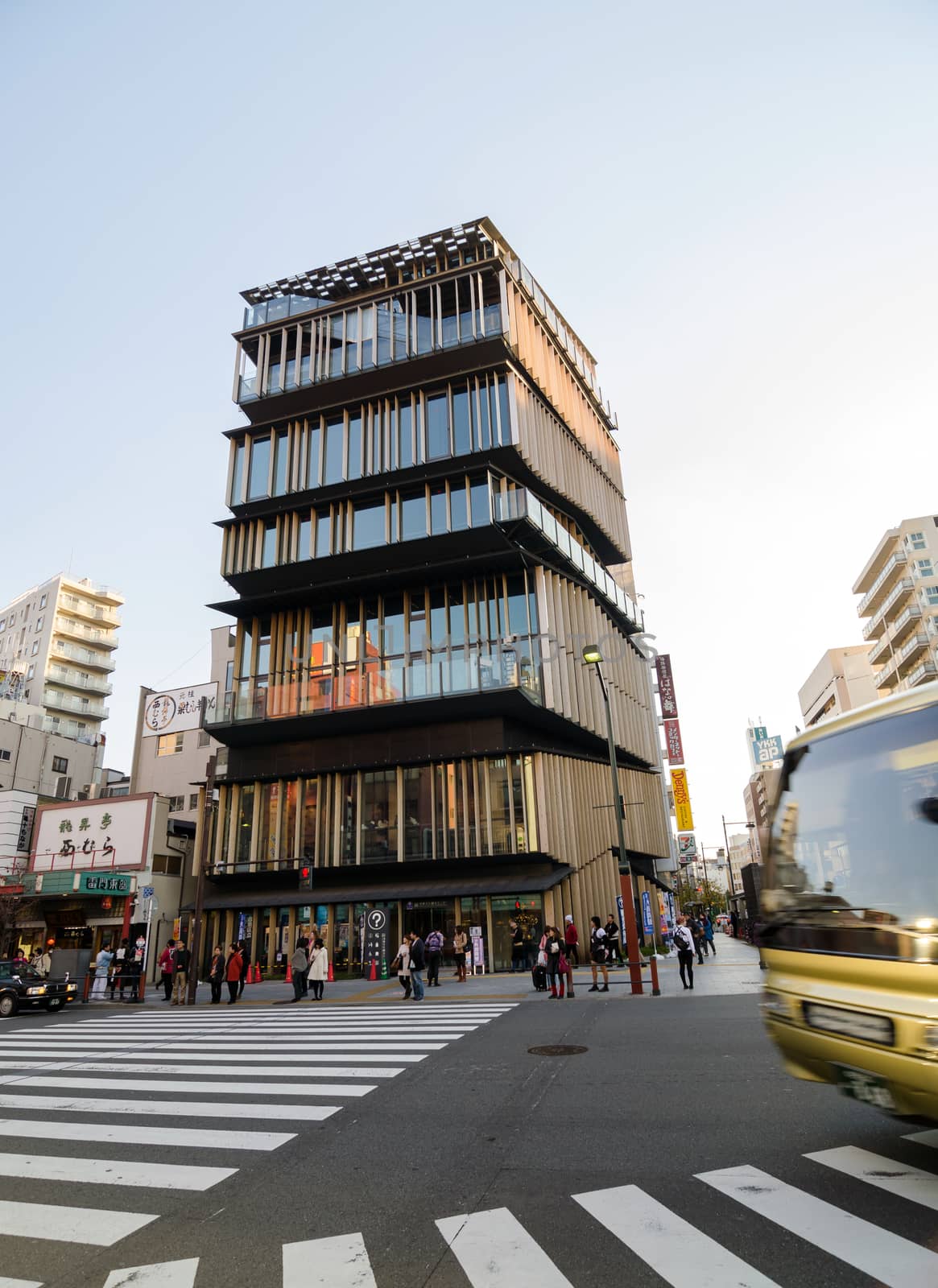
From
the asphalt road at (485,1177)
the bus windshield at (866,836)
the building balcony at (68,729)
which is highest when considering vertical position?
the building balcony at (68,729)

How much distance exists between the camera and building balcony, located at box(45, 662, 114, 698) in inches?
2724

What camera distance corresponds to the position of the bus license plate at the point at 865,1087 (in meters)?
4.32

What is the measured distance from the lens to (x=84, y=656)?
7162 centimetres

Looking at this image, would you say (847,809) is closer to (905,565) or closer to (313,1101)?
(313,1101)

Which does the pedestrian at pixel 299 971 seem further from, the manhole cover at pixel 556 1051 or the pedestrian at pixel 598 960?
the manhole cover at pixel 556 1051

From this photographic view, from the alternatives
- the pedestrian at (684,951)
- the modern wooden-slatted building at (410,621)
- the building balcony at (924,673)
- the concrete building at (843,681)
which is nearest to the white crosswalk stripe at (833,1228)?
the pedestrian at (684,951)

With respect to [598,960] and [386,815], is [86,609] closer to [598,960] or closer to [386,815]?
[386,815]

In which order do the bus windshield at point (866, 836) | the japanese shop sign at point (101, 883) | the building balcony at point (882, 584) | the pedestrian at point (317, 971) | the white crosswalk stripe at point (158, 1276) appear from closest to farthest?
the white crosswalk stripe at point (158, 1276) → the bus windshield at point (866, 836) → the pedestrian at point (317, 971) → the japanese shop sign at point (101, 883) → the building balcony at point (882, 584)

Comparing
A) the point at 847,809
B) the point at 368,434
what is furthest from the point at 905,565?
the point at 847,809

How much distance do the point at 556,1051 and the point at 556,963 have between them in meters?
7.29

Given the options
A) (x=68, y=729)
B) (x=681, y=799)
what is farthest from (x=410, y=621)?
(x=68, y=729)

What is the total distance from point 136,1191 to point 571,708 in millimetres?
26865

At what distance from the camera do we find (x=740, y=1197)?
4598mm

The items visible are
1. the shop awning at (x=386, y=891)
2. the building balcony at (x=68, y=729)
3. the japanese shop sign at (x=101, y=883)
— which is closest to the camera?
the shop awning at (x=386, y=891)
